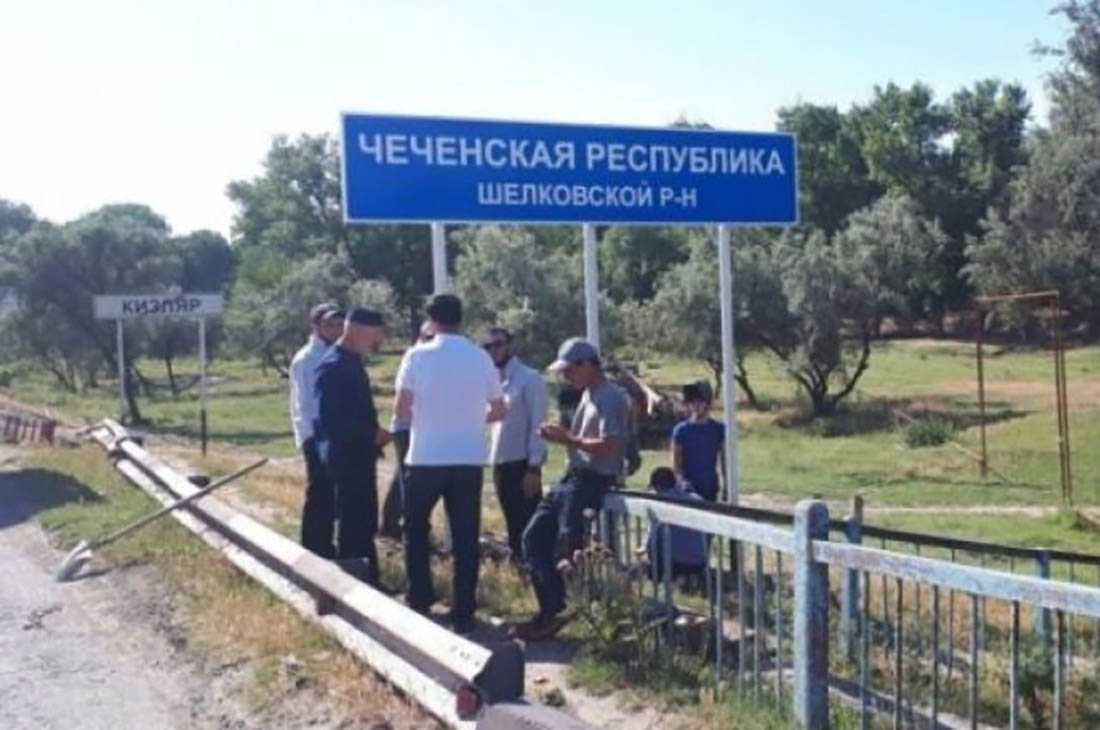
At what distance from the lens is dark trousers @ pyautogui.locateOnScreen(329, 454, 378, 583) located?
25.6 ft

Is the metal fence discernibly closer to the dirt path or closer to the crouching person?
the crouching person

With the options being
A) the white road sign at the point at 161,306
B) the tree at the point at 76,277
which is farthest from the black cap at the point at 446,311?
the tree at the point at 76,277

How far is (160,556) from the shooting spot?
1020 centimetres

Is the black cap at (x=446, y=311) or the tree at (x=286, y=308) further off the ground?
the tree at (x=286, y=308)

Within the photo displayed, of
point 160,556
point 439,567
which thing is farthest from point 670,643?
point 160,556

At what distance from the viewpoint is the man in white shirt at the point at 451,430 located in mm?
6789

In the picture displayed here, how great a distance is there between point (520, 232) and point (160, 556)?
42.3 meters

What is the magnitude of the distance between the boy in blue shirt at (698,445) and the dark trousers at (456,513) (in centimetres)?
198

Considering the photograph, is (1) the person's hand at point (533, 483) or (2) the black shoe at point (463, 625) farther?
(1) the person's hand at point (533, 483)

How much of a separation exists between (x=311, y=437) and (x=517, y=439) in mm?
1470

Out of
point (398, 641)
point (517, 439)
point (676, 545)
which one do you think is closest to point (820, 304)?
point (517, 439)

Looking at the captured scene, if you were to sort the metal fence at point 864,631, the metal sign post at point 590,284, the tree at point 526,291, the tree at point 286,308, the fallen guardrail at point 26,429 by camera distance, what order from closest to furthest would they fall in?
the metal fence at point 864,631 → the metal sign post at point 590,284 → the fallen guardrail at point 26,429 → the tree at point 526,291 → the tree at point 286,308

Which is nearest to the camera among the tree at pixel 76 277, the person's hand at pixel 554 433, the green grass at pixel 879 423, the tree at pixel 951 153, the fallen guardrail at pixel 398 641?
the fallen guardrail at pixel 398 641

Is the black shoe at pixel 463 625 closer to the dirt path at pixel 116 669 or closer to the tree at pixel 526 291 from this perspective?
the dirt path at pixel 116 669
